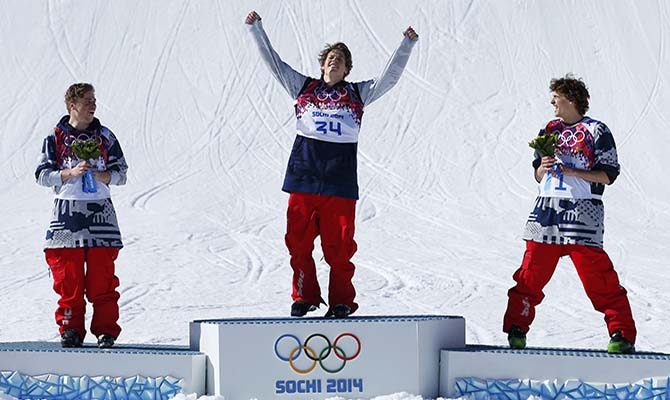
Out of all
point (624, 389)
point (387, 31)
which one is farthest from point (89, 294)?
point (387, 31)

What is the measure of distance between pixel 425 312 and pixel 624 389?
12.6ft

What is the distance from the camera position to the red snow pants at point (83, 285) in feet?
18.4

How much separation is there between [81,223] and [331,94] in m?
1.31

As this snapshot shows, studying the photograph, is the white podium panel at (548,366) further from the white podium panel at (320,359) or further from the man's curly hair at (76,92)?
the man's curly hair at (76,92)

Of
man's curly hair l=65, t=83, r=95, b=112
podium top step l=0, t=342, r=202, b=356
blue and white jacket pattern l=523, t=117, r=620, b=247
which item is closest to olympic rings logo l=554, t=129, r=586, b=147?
blue and white jacket pattern l=523, t=117, r=620, b=247

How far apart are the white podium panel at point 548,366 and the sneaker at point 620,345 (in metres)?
0.11

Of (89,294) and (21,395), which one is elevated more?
(89,294)

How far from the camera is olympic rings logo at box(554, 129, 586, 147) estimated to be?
553 cm

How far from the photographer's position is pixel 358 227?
1280 cm

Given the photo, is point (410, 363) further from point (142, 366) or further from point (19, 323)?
point (19, 323)

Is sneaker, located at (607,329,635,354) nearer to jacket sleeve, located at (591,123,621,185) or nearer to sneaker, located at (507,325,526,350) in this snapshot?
sneaker, located at (507,325,526,350)

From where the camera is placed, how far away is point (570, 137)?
5551 mm

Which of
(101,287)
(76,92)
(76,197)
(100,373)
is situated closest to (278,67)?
(76,92)

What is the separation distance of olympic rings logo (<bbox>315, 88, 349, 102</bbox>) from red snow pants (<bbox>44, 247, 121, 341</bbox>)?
3.96 ft
